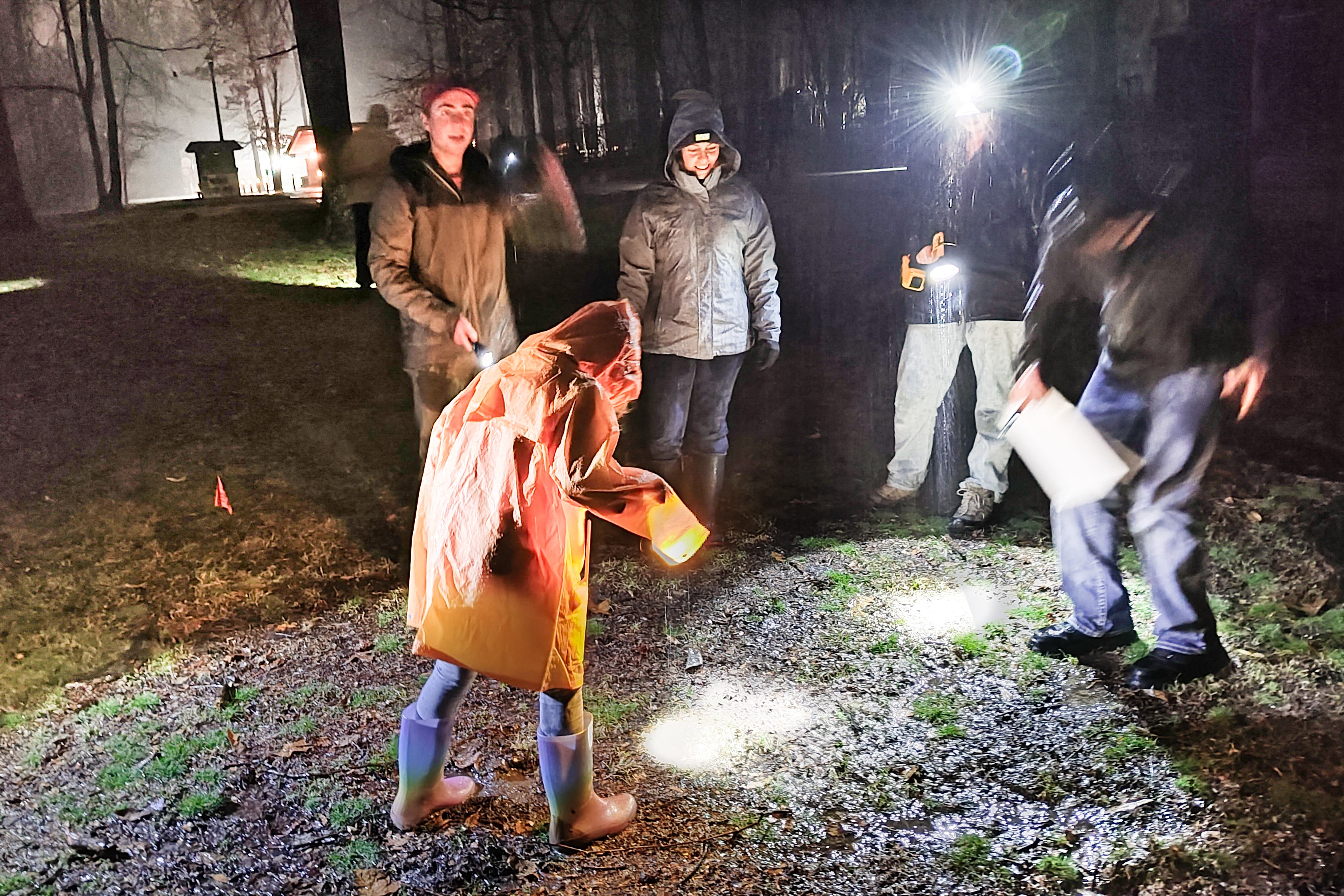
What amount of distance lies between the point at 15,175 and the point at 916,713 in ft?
12.1

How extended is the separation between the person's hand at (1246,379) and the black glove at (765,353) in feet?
5.33

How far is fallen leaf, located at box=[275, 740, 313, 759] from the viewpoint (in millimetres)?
3164

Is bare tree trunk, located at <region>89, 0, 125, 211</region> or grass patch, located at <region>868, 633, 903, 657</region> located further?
grass patch, located at <region>868, 633, 903, 657</region>

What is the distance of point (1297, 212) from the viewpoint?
387 centimetres

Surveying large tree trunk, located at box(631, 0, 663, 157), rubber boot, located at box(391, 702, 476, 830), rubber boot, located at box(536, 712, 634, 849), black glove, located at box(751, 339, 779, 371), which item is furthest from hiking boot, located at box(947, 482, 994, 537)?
rubber boot, located at box(391, 702, 476, 830)

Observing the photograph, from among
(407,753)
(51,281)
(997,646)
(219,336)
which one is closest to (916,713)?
(997,646)

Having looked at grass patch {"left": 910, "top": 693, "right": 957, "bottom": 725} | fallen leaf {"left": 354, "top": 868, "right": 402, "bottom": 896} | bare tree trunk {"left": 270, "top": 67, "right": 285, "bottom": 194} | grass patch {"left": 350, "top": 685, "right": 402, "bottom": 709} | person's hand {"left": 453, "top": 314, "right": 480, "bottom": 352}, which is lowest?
grass patch {"left": 910, "top": 693, "right": 957, "bottom": 725}

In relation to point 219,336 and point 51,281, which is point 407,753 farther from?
point 51,281

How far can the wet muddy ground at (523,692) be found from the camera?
268 centimetres

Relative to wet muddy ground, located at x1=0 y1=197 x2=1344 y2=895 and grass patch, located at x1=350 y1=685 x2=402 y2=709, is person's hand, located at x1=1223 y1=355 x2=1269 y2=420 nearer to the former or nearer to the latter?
wet muddy ground, located at x1=0 y1=197 x2=1344 y2=895

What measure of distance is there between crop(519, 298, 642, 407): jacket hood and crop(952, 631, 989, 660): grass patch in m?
1.84

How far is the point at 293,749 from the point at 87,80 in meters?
2.46

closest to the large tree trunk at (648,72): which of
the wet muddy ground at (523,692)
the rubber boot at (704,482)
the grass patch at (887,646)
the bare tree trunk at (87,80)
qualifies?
the wet muddy ground at (523,692)

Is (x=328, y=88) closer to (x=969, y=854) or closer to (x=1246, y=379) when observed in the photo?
(x=969, y=854)
